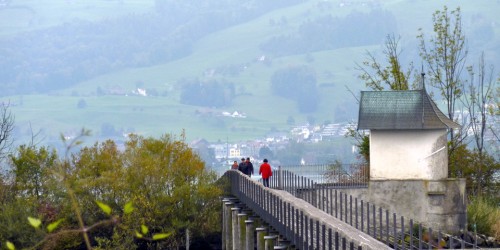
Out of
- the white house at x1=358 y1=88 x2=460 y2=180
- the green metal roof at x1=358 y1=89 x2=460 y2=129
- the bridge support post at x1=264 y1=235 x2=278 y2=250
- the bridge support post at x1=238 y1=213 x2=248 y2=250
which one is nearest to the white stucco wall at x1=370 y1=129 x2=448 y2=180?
the white house at x1=358 y1=88 x2=460 y2=180

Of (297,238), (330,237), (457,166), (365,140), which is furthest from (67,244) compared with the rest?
(330,237)

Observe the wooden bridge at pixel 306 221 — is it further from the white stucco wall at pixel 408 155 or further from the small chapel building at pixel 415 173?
the white stucco wall at pixel 408 155

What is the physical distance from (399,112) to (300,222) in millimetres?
20229

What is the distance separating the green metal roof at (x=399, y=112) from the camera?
50.4 m

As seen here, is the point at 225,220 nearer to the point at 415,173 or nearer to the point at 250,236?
the point at 415,173

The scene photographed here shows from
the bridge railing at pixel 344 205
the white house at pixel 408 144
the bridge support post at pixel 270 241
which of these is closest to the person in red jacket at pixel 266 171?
the bridge railing at pixel 344 205

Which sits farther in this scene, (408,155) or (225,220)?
(225,220)

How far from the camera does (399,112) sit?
168ft

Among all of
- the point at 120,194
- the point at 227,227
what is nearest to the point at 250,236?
the point at 227,227

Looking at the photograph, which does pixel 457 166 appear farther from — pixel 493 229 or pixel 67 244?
pixel 67 244

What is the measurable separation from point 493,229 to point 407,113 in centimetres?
567

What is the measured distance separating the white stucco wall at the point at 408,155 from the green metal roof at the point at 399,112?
33 cm

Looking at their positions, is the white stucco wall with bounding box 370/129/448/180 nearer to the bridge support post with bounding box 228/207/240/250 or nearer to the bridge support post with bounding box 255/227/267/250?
the bridge support post with bounding box 228/207/240/250

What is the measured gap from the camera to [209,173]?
67375 mm
